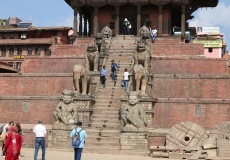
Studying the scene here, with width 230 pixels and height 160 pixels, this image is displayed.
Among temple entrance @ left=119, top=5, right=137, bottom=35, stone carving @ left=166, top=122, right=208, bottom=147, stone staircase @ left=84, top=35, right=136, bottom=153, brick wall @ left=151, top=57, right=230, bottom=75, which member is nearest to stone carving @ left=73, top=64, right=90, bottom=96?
stone staircase @ left=84, top=35, right=136, bottom=153

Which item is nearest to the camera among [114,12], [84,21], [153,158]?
[153,158]

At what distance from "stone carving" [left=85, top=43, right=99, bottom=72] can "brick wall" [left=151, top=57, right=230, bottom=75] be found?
4079mm

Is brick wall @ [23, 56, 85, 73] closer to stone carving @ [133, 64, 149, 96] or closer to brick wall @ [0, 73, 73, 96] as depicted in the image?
brick wall @ [0, 73, 73, 96]


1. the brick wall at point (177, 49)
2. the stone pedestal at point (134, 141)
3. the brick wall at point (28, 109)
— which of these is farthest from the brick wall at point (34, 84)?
the stone pedestal at point (134, 141)

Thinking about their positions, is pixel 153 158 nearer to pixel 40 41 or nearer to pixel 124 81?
pixel 124 81

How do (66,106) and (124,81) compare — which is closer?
(66,106)

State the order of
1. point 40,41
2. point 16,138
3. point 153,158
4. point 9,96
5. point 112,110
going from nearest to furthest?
point 16,138 → point 153,158 → point 112,110 → point 9,96 → point 40,41

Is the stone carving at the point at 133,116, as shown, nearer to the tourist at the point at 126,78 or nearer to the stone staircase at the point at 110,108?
the stone staircase at the point at 110,108

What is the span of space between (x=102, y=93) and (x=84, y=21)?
67.4ft

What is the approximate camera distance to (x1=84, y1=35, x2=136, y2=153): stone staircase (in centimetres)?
2372

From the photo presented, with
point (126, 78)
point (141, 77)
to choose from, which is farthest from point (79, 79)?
point (141, 77)

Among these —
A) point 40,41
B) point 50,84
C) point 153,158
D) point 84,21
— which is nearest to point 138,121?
point 153,158

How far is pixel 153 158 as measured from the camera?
21734mm

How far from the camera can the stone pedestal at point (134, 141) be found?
2333 centimetres
